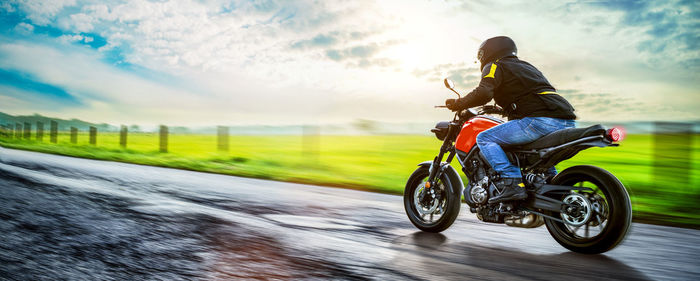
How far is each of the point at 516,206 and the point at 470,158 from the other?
2.44ft

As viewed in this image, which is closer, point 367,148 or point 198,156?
point 367,148

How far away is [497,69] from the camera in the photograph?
4.85 metres

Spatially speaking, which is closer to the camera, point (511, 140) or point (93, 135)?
point (511, 140)

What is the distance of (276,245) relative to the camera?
4.43 metres

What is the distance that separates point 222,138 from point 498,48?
1996 cm

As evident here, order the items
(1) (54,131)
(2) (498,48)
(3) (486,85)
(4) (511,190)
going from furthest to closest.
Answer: (1) (54,131), (2) (498,48), (3) (486,85), (4) (511,190)

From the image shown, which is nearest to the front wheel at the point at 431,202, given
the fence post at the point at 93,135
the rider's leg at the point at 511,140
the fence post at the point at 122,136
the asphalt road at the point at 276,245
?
the asphalt road at the point at 276,245

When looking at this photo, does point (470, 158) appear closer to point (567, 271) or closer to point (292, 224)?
point (567, 271)

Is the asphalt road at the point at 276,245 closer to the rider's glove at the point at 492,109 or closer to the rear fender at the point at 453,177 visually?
the rear fender at the point at 453,177

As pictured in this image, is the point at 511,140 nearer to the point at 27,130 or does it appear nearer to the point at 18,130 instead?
the point at 27,130

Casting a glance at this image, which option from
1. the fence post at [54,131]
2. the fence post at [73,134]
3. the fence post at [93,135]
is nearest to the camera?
the fence post at [93,135]

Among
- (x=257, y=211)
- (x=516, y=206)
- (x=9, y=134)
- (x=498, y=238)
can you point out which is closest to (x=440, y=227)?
(x=498, y=238)

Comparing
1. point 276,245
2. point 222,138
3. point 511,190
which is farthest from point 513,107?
point 222,138

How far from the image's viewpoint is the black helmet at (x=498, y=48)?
16.4 ft
